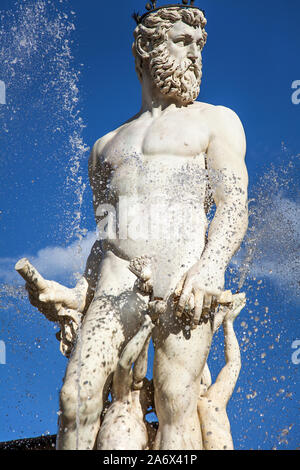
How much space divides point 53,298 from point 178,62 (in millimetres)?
2197

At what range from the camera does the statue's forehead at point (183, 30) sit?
5.27m

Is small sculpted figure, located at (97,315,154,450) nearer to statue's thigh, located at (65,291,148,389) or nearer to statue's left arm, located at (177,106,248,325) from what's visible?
statue's thigh, located at (65,291,148,389)

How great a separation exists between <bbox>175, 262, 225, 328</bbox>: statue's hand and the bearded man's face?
5.39 feet

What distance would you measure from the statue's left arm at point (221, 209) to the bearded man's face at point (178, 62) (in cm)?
34

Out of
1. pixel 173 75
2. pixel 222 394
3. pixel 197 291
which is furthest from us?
pixel 173 75

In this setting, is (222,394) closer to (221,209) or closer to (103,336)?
(103,336)

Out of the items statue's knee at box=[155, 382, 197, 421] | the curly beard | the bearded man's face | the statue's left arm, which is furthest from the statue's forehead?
statue's knee at box=[155, 382, 197, 421]

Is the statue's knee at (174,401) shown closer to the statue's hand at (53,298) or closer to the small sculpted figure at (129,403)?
the small sculpted figure at (129,403)

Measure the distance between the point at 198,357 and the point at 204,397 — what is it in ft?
1.78

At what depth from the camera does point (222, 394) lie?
16.4ft

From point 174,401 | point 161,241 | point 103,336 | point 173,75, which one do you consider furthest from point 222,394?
point 173,75

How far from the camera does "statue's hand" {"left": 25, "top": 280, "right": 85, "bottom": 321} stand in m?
4.76

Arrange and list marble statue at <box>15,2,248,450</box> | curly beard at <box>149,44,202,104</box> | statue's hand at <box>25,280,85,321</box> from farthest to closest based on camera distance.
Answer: curly beard at <box>149,44,202,104</box> < statue's hand at <box>25,280,85,321</box> < marble statue at <box>15,2,248,450</box>
